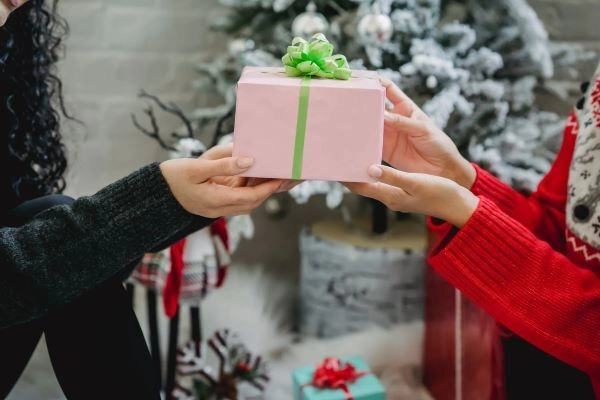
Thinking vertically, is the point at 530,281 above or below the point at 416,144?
below

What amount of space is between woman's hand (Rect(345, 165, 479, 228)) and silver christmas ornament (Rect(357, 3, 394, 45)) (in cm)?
51

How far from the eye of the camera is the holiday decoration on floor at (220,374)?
1.35 m

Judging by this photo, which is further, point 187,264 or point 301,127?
point 187,264

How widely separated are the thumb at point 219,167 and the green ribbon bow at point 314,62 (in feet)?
0.46

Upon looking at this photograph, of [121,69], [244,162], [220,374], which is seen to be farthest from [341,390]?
[121,69]

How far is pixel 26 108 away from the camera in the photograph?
116 centimetres

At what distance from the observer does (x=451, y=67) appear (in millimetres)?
1332

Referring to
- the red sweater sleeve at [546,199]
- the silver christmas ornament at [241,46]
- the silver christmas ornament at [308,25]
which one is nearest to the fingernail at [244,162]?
the red sweater sleeve at [546,199]

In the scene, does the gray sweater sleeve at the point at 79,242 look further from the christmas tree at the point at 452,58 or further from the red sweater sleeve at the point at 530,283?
the christmas tree at the point at 452,58

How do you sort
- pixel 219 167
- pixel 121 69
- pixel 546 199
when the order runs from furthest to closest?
1. pixel 121 69
2. pixel 546 199
3. pixel 219 167

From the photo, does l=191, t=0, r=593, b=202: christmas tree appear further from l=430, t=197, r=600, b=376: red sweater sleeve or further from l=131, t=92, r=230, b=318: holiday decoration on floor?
l=430, t=197, r=600, b=376: red sweater sleeve

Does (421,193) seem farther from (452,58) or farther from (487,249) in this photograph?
(452,58)

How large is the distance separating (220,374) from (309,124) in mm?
724

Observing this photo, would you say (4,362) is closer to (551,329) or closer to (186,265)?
(186,265)
